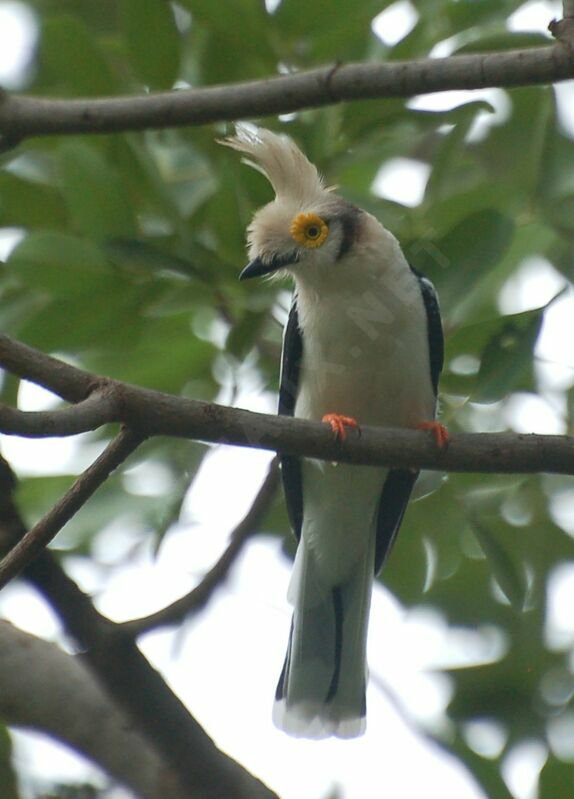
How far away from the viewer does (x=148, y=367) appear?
12.7 ft

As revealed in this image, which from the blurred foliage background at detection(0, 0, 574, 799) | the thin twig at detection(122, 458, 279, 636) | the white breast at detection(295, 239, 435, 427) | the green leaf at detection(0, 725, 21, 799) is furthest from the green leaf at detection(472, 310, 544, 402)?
the green leaf at detection(0, 725, 21, 799)

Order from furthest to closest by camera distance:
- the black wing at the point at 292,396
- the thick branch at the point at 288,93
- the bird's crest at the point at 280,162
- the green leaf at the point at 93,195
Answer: the black wing at the point at 292,396, the bird's crest at the point at 280,162, the green leaf at the point at 93,195, the thick branch at the point at 288,93

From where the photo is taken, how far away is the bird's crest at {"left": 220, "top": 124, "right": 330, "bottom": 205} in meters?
3.96

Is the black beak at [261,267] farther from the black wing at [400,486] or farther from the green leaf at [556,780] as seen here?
the green leaf at [556,780]

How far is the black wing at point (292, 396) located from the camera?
436 cm

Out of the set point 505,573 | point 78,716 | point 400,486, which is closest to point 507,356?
point 505,573

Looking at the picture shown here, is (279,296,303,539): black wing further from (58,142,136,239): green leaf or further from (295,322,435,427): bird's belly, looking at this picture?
(58,142,136,239): green leaf

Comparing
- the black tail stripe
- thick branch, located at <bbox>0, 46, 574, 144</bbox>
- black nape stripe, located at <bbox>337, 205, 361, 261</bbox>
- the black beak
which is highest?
thick branch, located at <bbox>0, 46, 574, 144</bbox>

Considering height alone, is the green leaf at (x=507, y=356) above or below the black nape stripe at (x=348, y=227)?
above

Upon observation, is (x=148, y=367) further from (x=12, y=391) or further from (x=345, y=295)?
(x=345, y=295)

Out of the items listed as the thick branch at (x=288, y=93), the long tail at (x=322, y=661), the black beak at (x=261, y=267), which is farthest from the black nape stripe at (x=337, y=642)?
the thick branch at (x=288, y=93)

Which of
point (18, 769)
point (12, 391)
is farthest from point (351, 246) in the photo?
point (18, 769)

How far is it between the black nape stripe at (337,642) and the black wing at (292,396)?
358 millimetres

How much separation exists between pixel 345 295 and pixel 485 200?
2.38ft
